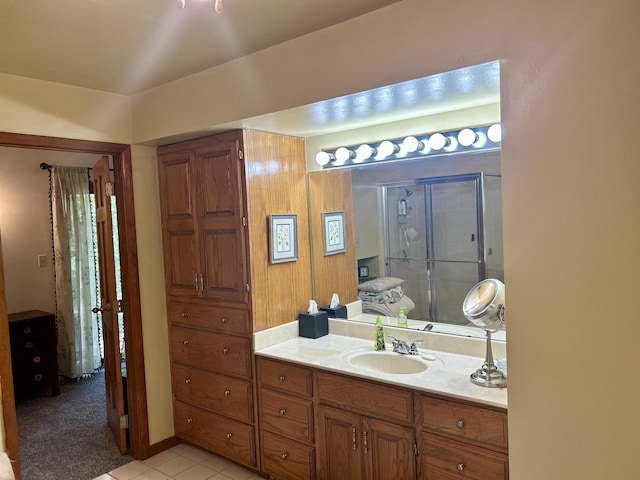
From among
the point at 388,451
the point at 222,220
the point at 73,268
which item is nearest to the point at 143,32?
the point at 222,220

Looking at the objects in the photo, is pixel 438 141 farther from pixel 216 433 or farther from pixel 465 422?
pixel 216 433

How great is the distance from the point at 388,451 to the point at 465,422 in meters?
0.45

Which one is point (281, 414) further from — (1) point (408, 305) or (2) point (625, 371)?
(2) point (625, 371)

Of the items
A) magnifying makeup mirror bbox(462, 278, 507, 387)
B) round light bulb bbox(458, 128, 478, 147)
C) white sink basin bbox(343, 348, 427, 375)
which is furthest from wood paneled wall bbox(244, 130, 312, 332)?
magnifying makeup mirror bbox(462, 278, 507, 387)

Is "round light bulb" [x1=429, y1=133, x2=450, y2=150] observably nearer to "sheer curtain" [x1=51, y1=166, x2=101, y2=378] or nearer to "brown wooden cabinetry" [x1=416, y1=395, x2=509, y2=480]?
"brown wooden cabinetry" [x1=416, y1=395, x2=509, y2=480]

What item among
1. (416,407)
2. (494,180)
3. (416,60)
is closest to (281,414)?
(416,407)

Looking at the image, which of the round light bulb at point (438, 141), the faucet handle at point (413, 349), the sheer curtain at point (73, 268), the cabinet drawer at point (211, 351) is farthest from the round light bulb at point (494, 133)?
the sheer curtain at point (73, 268)

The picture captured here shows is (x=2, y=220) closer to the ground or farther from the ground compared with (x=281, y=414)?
farther from the ground

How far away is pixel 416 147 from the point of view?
8.43ft

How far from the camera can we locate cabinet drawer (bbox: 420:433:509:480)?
6.00 feet

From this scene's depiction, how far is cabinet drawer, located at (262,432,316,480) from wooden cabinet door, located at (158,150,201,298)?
1018 millimetres

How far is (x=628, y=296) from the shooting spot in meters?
1.46

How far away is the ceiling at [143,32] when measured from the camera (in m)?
1.79

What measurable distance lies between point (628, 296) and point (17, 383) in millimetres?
4497
